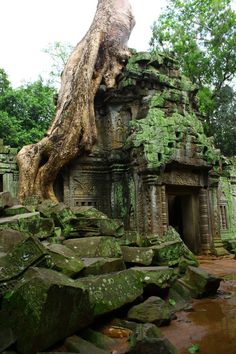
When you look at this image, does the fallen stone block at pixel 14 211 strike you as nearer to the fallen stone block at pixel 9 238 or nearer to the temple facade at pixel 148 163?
the fallen stone block at pixel 9 238

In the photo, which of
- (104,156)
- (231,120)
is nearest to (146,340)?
(104,156)

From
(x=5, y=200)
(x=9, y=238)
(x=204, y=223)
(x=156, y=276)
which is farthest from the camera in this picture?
(x=204, y=223)

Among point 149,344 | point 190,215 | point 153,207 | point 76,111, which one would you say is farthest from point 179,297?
point 76,111

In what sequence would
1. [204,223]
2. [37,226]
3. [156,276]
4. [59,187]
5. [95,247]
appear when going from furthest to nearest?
[204,223] < [59,187] < [37,226] < [95,247] < [156,276]

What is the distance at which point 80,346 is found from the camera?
328 cm

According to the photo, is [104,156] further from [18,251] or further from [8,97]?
[8,97]

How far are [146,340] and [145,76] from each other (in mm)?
9627

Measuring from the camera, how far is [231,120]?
20.2 m

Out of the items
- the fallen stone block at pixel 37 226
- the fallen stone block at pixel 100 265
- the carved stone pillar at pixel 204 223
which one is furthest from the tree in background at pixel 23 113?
the fallen stone block at pixel 100 265

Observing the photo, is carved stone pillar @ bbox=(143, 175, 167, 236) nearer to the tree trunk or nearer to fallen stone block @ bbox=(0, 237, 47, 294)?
the tree trunk

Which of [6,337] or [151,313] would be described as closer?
[6,337]

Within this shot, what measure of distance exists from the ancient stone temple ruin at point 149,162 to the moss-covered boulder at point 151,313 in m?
5.47

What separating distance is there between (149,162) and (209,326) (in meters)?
6.07

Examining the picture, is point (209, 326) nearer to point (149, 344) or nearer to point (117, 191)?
point (149, 344)
